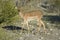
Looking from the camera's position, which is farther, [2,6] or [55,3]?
[55,3]

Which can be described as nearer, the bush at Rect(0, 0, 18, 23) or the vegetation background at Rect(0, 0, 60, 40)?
the vegetation background at Rect(0, 0, 60, 40)

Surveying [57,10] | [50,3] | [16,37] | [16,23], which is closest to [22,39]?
[16,37]

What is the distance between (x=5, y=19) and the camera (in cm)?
1412

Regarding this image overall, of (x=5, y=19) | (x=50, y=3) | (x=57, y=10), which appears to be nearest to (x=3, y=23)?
(x=5, y=19)

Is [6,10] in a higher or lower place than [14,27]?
higher

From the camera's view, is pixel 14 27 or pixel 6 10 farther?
pixel 14 27

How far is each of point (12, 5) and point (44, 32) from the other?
2.31 metres

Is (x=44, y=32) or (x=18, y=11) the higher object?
(x=18, y=11)

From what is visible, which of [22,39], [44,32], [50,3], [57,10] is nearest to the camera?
[22,39]

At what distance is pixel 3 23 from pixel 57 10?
8.76 m

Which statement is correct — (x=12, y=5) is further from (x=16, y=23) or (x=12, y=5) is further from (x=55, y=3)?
(x=55, y=3)

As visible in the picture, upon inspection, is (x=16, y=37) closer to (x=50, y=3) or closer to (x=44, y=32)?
(x=44, y=32)

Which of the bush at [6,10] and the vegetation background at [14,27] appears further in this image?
the bush at [6,10]

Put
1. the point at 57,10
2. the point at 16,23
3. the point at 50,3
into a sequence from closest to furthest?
the point at 16,23, the point at 57,10, the point at 50,3
